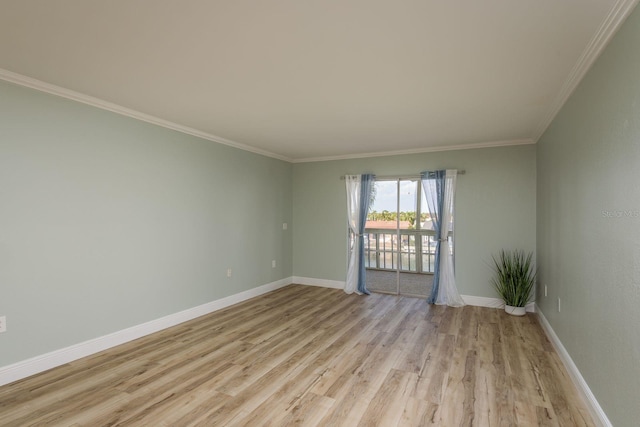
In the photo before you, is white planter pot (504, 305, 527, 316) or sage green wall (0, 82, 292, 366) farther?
white planter pot (504, 305, 527, 316)

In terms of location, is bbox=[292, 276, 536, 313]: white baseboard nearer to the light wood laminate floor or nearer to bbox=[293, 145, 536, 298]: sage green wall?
bbox=[293, 145, 536, 298]: sage green wall

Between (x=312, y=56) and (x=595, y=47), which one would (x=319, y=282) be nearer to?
(x=312, y=56)

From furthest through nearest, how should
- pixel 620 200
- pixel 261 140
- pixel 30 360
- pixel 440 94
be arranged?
pixel 261 140
pixel 440 94
pixel 30 360
pixel 620 200

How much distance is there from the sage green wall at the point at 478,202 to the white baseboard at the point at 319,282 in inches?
3.5

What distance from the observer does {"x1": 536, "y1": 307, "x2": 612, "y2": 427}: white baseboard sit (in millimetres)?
2034

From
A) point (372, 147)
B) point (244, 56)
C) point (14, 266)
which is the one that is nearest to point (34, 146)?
point (14, 266)

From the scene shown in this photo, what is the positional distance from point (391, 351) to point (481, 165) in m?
3.13

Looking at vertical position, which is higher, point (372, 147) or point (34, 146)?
point (372, 147)

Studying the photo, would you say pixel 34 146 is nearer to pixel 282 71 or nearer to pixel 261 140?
pixel 282 71

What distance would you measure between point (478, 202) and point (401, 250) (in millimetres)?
1477

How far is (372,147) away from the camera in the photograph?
5.16 m

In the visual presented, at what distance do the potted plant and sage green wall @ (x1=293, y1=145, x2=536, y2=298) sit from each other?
6.3 inches

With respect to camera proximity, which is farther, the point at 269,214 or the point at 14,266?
the point at 269,214

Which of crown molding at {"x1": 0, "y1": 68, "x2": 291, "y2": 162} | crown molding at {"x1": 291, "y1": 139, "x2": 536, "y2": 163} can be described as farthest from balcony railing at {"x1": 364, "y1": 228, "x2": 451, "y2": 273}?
crown molding at {"x1": 0, "y1": 68, "x2": 291, "y2": 162}
